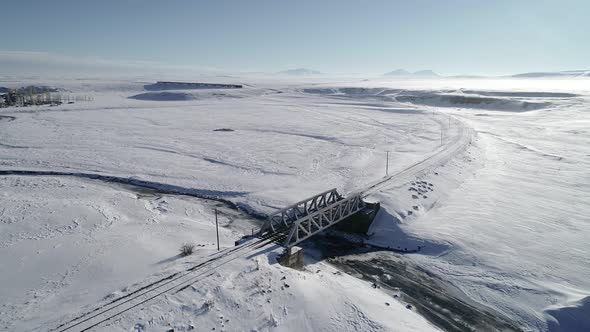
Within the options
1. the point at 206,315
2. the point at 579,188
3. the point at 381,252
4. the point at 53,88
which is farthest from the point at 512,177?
the point at 53,88

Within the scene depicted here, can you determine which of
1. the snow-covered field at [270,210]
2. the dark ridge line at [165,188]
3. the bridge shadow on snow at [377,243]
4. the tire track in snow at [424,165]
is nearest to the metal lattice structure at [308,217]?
the bridge shadow on snow at [377,243]

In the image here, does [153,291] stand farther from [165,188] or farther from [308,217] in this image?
[165,188]

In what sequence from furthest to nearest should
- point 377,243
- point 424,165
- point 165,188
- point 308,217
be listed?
point 424,165
point 165,188
point 377,243
point 308,217

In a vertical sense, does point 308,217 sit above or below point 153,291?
above

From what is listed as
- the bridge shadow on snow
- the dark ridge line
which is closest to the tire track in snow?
the bridge shadow on snow

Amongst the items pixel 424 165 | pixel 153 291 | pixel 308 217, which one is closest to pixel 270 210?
pixel 308 217

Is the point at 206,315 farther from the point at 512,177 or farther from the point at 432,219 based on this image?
the point at 512,177
